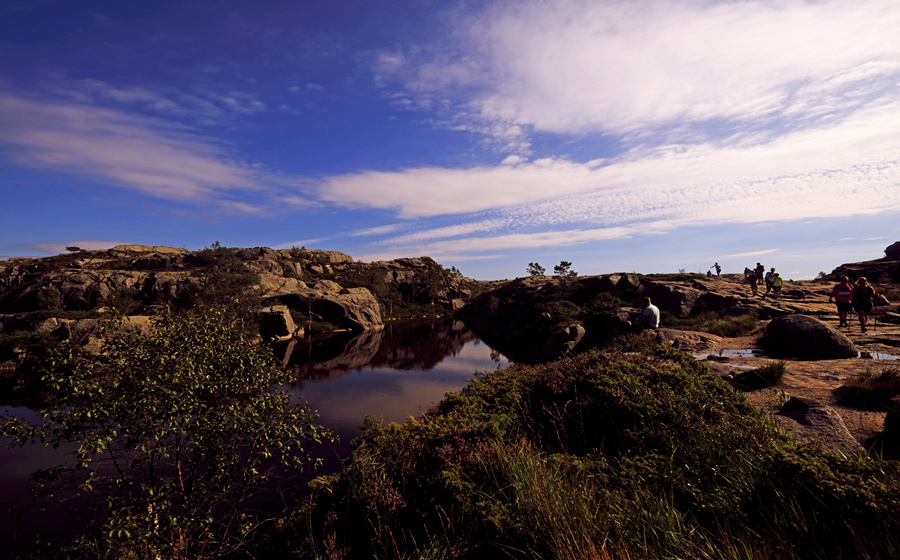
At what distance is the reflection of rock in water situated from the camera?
3241 centimetres

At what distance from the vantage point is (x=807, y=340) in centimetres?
1430

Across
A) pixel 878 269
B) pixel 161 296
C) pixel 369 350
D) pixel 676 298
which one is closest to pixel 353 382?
pixel 369 350

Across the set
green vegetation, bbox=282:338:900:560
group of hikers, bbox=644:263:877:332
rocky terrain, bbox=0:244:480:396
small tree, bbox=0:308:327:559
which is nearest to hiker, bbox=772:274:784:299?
group of hikers, bbox=644:263:877:332

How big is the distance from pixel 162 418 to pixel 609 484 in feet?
23.8

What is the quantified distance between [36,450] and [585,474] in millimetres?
22785

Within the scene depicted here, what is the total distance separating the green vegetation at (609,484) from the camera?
3.65 m

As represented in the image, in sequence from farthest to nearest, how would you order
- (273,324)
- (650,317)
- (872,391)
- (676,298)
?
(273,324)
(676,298)
(650,317)
(872,391)

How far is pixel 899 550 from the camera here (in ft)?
9.72

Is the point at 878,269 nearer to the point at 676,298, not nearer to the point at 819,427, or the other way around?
the point at 676,298

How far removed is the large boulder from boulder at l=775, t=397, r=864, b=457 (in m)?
9.39

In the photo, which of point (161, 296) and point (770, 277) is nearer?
point (770, 277)

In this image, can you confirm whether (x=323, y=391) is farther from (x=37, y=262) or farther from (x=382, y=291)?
(x=37, y=262)

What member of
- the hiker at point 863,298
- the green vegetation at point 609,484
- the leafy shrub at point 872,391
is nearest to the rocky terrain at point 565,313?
the leafy shrub at point 872,391

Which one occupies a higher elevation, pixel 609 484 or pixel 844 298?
pixel 844 298
